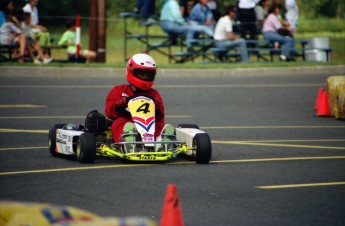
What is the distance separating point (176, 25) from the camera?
2820 centimetres

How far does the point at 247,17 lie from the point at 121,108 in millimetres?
16398

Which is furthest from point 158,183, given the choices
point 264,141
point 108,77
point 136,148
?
point 108,77

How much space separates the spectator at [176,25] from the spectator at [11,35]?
155 inches

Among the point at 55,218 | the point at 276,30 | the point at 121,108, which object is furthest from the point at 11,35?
the point at 55,218

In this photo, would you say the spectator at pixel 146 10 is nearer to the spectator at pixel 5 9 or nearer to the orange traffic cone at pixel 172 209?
the spectator at pixel 5 9

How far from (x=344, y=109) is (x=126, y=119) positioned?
6586 millimetres

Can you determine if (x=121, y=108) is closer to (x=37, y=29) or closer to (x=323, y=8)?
(x=37, y=29)

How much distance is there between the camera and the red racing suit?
12.8 m

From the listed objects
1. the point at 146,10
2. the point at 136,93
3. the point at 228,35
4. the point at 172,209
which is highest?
the point at 172,209

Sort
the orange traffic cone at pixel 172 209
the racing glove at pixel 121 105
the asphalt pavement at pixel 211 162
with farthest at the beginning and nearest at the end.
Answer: the racing glove at pixel 121 105 → the asphalt pavement at pixel 211 162 → the orange traffic cone at pixel 172 209

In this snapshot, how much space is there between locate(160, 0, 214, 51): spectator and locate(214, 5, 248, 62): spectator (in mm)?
409

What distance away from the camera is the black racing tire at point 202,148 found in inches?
487

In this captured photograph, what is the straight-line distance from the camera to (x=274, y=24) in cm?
2884

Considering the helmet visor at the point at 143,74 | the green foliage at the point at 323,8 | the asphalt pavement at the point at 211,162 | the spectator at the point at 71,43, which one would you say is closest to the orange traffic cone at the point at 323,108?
the asphalt pavement at the point at 211,162
